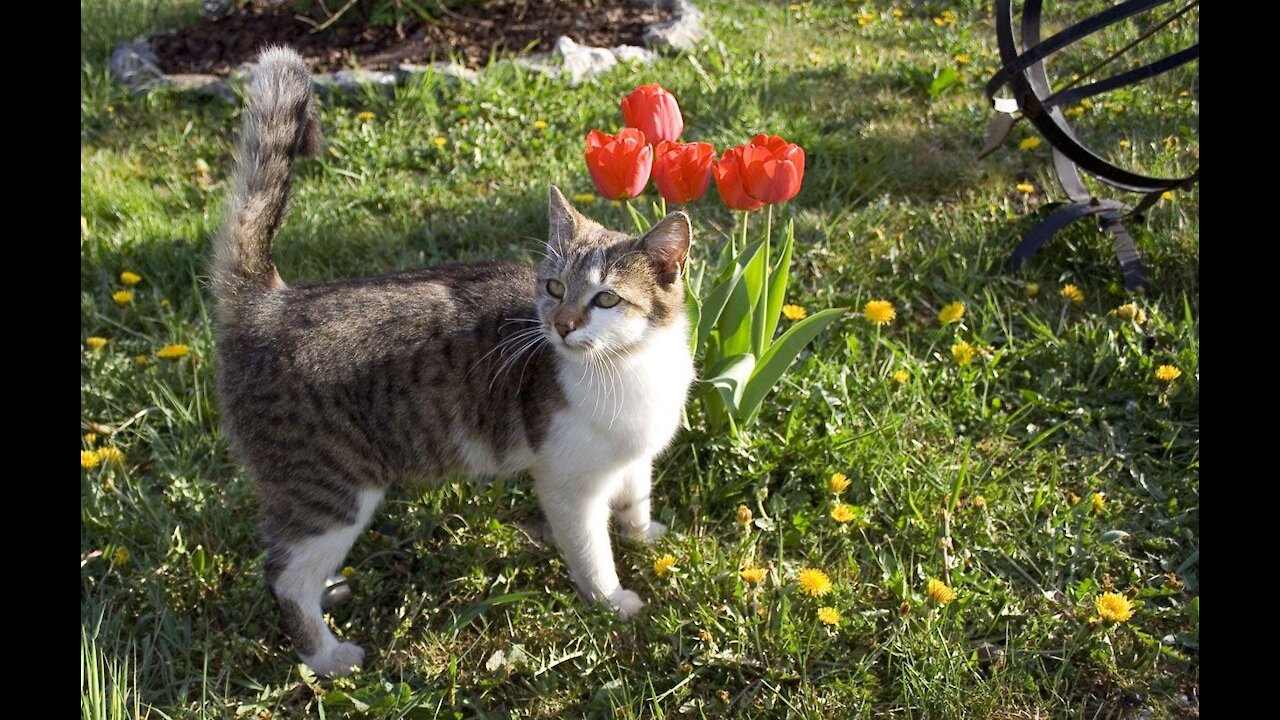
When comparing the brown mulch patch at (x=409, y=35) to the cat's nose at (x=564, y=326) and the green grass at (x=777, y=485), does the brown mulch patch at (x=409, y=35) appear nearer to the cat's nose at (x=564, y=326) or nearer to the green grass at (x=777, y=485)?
the green grass at (x=777, y=485)

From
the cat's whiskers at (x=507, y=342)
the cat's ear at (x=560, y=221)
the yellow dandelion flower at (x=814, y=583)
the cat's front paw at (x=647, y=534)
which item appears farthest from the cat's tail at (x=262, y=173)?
the yellow dandelion flower at (x=814, y=583)

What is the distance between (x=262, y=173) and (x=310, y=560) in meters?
0.96

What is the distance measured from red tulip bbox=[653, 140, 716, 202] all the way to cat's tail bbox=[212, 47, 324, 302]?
922mm

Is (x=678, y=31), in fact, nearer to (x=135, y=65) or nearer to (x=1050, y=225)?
(x=1050, y=225)

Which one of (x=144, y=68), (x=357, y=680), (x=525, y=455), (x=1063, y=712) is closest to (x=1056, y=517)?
(x=1063, y=712)

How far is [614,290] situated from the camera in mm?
2164

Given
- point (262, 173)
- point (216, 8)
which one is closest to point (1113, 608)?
point (262, 173)

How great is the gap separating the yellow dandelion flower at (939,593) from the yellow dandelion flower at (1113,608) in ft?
1.04

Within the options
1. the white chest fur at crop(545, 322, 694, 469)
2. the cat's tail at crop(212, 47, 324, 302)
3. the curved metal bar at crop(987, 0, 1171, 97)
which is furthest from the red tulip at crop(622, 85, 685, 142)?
the curved metal bar at crop(987, 0, 1171, 97)

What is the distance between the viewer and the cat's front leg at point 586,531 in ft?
7.74

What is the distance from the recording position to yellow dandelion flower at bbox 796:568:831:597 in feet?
7.46

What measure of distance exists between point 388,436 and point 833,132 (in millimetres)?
2868

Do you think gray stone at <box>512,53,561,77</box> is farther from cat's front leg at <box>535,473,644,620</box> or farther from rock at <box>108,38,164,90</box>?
cat's front leg at <box>535,473,644,620</box>

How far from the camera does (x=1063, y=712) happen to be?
7.01ft
